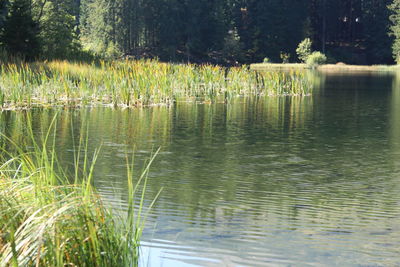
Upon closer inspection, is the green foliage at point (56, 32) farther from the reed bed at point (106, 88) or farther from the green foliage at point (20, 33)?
the reed bed at point (106, 88)

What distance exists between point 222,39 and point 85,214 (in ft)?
252

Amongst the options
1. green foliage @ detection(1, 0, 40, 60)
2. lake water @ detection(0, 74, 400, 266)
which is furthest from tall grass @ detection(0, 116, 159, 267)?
green foliage @ detection(1, 0, 40, 60)

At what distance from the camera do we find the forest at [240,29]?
249ft

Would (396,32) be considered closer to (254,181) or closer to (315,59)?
(315,59)

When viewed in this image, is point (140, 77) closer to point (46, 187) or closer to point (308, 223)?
point (308, 223)

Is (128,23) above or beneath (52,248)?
above

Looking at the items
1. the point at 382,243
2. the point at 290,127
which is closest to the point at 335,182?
the point at 382,243

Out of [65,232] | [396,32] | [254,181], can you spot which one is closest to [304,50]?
[396,32]

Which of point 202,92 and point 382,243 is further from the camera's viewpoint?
point 202,92

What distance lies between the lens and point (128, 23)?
74.9 meters

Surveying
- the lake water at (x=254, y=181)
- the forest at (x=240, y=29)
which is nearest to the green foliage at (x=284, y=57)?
the forest at (x=240, y=29)

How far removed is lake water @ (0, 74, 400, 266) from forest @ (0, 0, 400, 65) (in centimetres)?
3820

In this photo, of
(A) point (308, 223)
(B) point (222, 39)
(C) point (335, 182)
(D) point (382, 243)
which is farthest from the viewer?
(B) point (222, 39)

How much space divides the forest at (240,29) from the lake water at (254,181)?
38205mm
